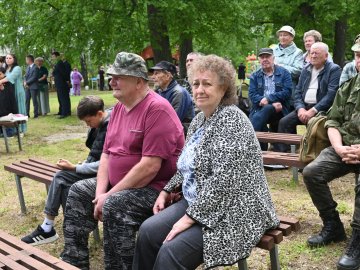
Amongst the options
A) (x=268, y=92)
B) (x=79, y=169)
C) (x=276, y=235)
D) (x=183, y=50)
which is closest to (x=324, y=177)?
(x=276, y=235)

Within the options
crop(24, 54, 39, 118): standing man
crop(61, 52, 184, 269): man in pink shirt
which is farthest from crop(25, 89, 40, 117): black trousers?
crop(61, 52, 184, 269): man in pink shirt

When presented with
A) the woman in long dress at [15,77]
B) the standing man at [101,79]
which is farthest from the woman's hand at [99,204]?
the standing man at [101,79]

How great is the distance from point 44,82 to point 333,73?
1052 cm

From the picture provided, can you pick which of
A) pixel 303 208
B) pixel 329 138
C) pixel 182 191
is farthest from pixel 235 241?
pixel 303 208

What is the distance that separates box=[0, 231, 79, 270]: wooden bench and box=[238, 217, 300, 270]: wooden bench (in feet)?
3.56

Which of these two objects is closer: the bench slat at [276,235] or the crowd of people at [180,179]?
the crowd of people at [180,179]

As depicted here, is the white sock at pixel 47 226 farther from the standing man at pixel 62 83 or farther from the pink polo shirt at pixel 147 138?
the standing man at pixel 62 83

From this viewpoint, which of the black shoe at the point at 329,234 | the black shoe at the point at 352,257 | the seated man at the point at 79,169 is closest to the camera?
the black shoe at the point at 352,257

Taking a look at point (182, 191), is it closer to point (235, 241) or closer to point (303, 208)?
point (235, 241)

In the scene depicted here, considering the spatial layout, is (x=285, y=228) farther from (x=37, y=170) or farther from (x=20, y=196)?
(x=20, y=196)

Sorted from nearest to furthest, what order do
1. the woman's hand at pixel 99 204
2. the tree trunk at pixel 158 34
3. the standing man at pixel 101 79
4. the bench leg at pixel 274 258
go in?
the bench leg at pixel 274 258 → the woman's hand at pixel 99 204 → the tree trunk at pixel 158 34 → the standing man at pixel 101 79

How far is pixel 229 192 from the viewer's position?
275cm

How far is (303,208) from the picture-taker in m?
4.82

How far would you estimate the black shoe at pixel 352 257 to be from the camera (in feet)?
11.0
